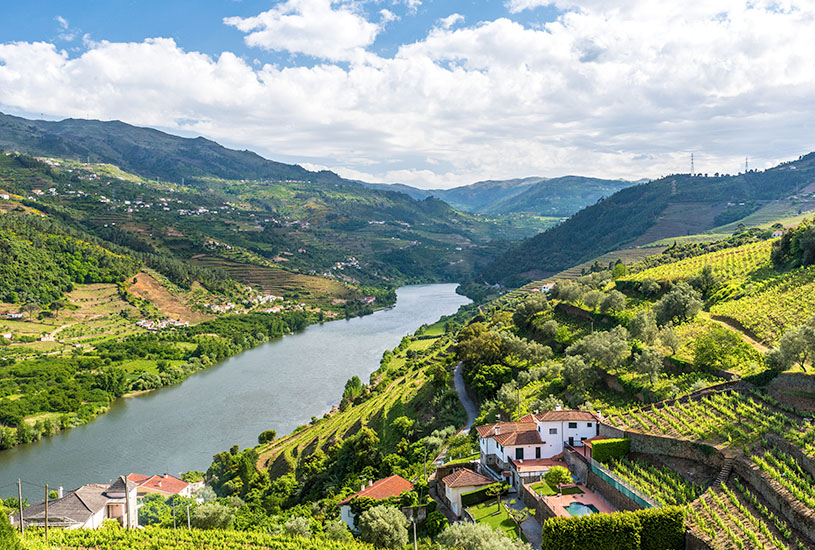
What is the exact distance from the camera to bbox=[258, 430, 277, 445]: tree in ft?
157

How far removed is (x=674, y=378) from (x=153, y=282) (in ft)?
316

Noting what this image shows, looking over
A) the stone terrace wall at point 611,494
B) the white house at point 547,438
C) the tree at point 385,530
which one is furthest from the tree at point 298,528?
the stone terrace wall at point 611,494

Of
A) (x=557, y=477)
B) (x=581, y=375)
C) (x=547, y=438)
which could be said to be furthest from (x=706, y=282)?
(x=557, y=477)

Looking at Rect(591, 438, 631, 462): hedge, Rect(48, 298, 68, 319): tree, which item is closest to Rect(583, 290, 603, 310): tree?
Rect(591, 438, 631, 462): hedge

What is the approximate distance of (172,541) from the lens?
2231 cm

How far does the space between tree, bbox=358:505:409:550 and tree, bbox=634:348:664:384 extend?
13435 millimetres

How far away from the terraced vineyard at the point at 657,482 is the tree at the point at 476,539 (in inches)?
185

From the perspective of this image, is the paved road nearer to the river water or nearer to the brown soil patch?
the river water

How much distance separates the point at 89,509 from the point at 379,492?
14418mm

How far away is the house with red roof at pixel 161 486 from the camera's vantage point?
35812 mm

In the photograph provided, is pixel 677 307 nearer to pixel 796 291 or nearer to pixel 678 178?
pixel 796 291

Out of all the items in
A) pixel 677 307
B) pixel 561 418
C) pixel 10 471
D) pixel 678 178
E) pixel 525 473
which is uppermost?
pixel 678 178

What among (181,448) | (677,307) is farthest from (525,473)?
(181,448)

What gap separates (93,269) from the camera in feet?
330
